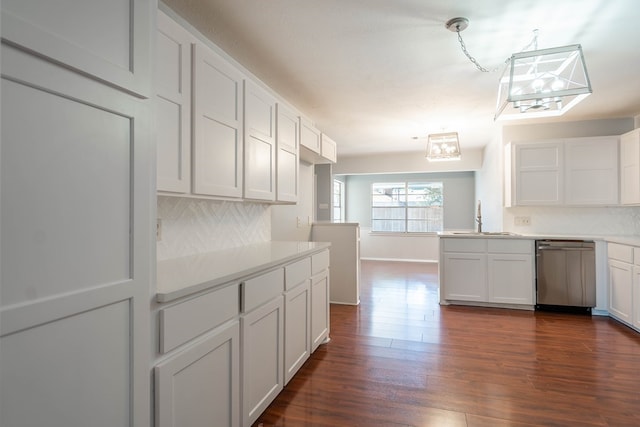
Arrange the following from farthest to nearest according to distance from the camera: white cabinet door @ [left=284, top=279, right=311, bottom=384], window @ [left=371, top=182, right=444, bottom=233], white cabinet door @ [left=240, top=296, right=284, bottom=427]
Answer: window @ [left=371, top=182, right=444, bottom=233]
white cabinet door @ [left=284, top=279, right=311, bottom=384]
white cabinet door @ [left=240, top=296, right=284, bottom=427]

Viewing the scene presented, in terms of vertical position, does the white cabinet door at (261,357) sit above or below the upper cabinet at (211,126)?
below

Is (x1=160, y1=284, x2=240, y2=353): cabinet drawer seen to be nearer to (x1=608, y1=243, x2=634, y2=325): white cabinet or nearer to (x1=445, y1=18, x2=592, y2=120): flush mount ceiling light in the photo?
(x1=445, y1=18, x2=592, y2=120): flush mount ceiling light

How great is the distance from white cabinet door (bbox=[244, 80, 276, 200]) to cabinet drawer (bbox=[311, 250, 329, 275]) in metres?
0.59

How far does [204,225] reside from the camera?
2283 millimetres

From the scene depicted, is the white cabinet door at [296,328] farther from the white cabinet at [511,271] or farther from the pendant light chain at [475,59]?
the white cabinet at [511,271]

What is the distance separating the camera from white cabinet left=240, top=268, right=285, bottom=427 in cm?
169

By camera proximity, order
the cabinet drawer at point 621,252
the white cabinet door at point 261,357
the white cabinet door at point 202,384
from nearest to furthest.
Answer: the white cabinet door at point 202,384
the white cabinet door at point 261,357
the cabinet drawer at point 621,252

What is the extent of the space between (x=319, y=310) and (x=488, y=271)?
2451mm

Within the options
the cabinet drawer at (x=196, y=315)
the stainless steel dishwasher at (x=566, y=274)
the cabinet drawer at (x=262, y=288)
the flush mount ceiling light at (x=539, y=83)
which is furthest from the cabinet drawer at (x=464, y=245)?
the cabinet drawer at (x=196, y=315)

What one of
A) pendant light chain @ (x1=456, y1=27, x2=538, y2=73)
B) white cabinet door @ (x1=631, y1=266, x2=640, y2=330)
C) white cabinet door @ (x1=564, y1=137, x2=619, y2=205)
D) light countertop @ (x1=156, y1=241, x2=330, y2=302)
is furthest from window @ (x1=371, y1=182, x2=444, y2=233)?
light countertop @ (x1=156, y1=241, x2=330, y2=302)

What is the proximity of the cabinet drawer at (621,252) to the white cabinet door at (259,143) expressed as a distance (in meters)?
3.57

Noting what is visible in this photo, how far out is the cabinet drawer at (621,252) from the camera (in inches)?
133

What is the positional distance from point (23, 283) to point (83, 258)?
15 centimetres

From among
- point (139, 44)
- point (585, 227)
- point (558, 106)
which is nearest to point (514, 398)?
point (558, 106)
